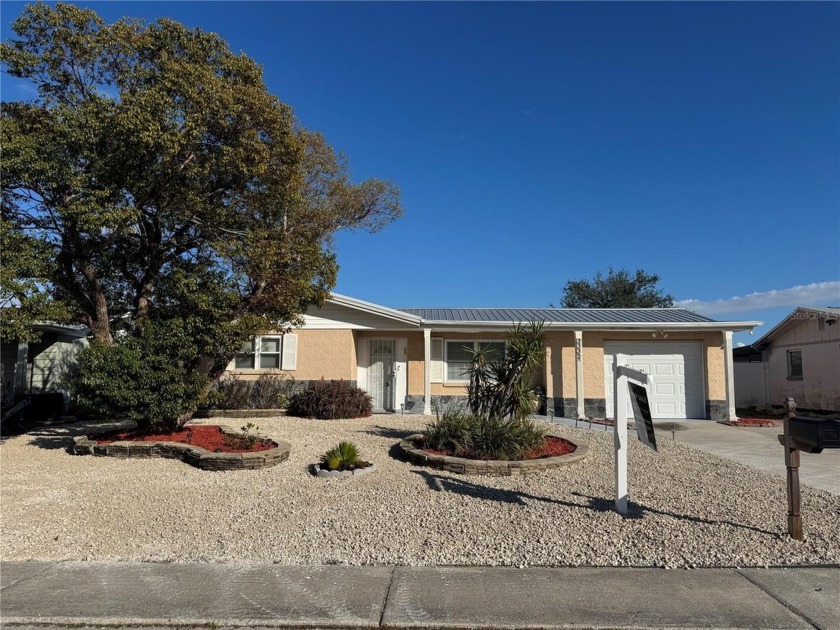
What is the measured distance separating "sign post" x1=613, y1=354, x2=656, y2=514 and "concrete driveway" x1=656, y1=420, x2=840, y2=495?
3325 millimetres

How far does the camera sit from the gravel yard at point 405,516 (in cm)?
526

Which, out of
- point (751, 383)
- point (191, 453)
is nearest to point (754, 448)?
point (191, 453)

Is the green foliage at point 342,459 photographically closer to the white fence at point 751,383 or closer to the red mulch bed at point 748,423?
the red mulch bed at point 748,423

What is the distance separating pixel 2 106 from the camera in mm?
9742

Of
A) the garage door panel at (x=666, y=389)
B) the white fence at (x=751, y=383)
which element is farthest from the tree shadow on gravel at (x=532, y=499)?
the white fence at (x=751, y=383)

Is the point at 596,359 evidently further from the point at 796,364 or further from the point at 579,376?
the point at 796,364

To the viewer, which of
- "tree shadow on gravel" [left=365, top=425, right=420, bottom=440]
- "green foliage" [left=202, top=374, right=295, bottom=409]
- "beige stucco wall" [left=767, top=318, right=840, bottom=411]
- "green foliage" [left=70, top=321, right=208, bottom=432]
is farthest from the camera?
"beige stucco wall" [left=767, top=318, right=840, bottom=411]

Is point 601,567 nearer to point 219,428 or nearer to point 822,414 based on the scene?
point 219,428

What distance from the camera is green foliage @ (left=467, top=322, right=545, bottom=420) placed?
363 inches

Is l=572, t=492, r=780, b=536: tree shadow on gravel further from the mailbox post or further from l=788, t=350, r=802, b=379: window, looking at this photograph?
l=788, t=350, r=802, b=379: window

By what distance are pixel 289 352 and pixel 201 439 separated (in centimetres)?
604

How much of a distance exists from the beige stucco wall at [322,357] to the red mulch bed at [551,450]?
23.3ft

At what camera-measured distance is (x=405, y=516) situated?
6293 mm

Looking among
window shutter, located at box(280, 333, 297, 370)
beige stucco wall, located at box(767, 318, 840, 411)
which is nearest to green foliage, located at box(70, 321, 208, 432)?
window shutter, located at box(280, 333, 297, 370)
